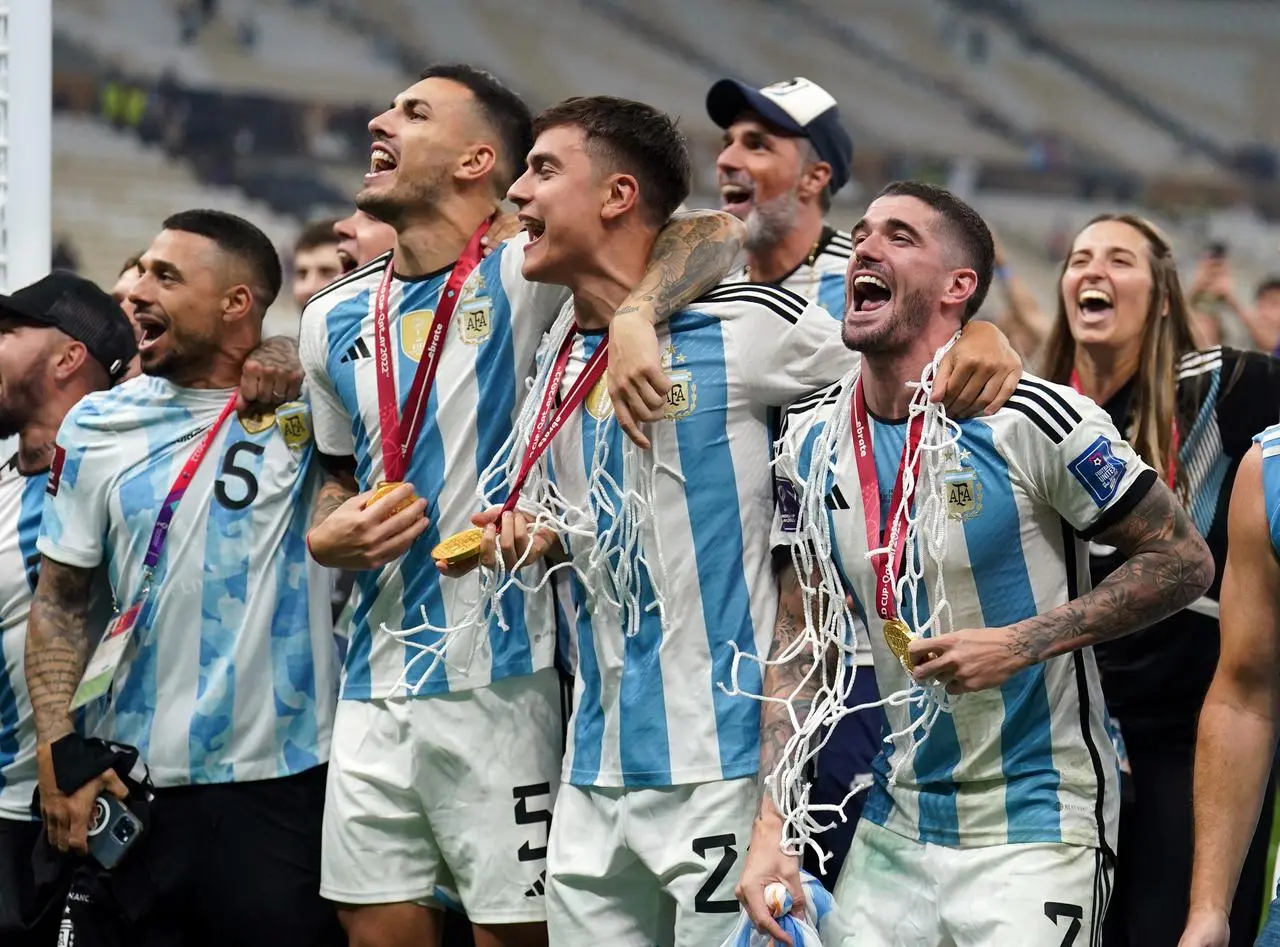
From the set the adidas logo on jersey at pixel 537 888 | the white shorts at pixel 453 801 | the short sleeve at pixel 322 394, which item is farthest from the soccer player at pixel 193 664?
the adidas logo on jersey at pixel 537 888

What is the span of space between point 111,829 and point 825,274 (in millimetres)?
2339

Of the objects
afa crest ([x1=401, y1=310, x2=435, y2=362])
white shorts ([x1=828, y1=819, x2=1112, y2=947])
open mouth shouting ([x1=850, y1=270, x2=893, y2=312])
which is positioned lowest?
white shorts ([x1=828, y1=819, x2=1112, y2=947])

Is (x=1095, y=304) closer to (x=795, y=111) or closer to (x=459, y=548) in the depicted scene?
(x=795, y=111)

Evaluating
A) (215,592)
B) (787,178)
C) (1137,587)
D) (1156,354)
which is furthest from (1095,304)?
(215,592)

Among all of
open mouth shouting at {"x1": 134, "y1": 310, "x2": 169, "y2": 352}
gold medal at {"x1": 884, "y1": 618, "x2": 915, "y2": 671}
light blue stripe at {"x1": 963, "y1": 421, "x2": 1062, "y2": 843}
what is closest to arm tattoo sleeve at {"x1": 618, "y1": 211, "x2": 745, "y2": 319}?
light blue stripe at {"x1": 963, "y1": 421, "x2": 1062, "y2": 843}

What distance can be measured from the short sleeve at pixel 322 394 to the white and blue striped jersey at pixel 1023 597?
1.35m

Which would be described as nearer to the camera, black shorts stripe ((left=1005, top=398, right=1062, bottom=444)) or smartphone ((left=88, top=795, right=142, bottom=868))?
black shorts stripe ((left=1005, top=398, right=1062, bottom=444))

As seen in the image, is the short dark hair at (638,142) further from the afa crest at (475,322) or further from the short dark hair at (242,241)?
the short dark hair at (242,241)

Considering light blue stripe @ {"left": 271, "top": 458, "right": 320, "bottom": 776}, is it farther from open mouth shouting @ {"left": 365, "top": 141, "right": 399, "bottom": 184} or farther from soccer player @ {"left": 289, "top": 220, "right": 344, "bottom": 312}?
soccer player @ {"left": 289, "top": 220, "right": 344, "bottom": 312}

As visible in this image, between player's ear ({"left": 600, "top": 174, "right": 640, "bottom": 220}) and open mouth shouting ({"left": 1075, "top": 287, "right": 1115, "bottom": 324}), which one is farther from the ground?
player's ear ({"left": 600, "top": 174, "right": 640, "bottom": 220})

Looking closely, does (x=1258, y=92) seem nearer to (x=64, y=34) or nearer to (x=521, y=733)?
(x=64, y=34)

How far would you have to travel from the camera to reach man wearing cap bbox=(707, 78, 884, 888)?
5074 millimetres

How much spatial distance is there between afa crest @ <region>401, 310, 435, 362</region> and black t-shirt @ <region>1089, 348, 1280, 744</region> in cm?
160

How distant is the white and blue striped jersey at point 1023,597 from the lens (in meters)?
3.07
